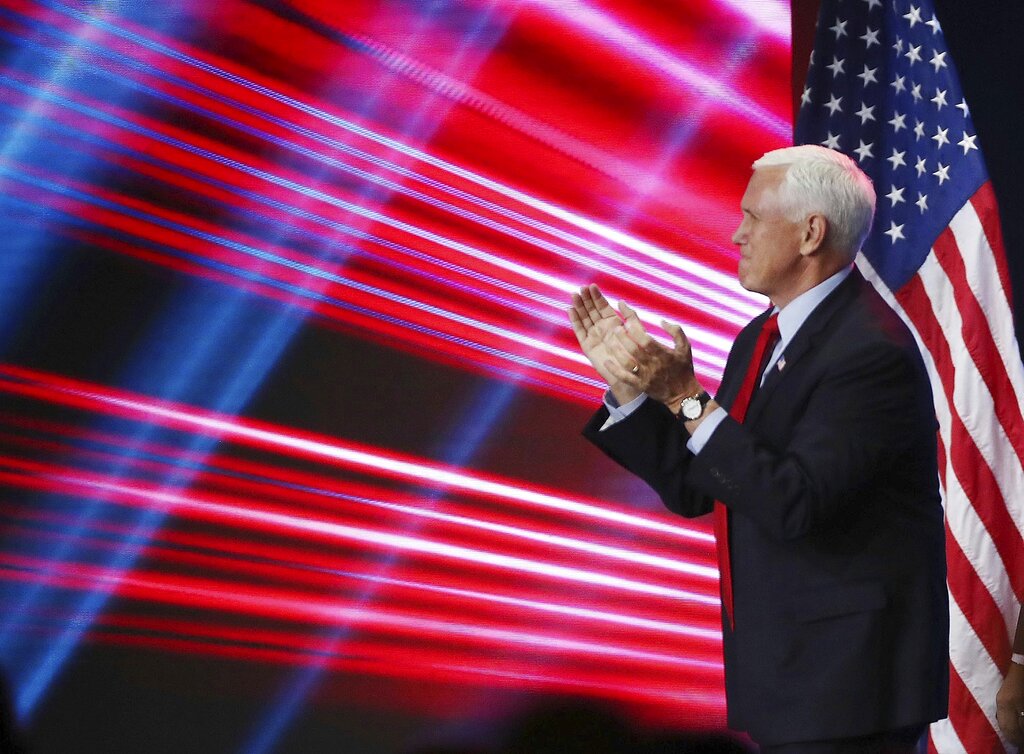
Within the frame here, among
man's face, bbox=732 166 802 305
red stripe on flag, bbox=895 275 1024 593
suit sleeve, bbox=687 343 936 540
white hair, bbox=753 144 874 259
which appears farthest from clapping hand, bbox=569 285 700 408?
red stripe on flag, bbox=895 275 1024 593

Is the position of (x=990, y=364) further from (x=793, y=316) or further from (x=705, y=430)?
(x=705, y=430)

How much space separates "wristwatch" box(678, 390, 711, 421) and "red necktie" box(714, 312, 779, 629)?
167 millimetres

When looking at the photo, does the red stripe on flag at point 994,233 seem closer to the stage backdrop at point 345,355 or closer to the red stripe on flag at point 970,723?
the stage backdrop at point 345,355

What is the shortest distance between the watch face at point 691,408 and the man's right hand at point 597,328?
0.14 metres

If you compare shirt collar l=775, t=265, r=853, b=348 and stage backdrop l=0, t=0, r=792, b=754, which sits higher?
shirt collar l=775, t=265, r=853, b=348

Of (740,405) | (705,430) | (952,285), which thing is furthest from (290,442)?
(952,285)

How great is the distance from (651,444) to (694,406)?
0.22 meters

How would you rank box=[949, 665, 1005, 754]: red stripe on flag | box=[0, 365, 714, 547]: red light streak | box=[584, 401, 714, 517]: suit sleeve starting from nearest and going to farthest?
box=[584, 401, 714, 517]: suit sleeve < box=[0, 365, 714, 547]: red light streak < box=[949, 665, 1005, 754]: red stripe on flag

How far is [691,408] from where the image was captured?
173 cm

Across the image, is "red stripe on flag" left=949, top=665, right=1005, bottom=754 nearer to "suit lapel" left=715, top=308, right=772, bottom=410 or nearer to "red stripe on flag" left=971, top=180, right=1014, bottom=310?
"red stripe on flag" left=971, top=180, right=1014, bottom=310

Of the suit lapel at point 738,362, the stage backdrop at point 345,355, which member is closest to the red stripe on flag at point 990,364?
the stage backdrop at point 345,355

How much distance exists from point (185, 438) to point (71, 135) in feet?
2.66

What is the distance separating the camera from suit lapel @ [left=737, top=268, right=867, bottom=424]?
5.98 ft

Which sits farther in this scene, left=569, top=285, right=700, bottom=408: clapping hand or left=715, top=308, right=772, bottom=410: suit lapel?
left=715, top=308, right=772, bottom=410: suit lapel
